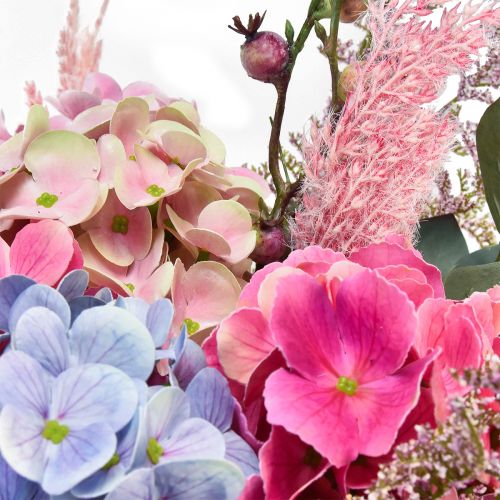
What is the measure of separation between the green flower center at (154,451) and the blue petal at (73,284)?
0.13 m

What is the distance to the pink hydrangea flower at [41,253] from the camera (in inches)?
20.7

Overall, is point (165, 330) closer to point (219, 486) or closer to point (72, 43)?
point (219, 486)

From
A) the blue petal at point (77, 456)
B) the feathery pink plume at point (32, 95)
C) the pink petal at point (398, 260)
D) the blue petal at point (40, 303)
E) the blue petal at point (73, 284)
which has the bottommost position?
the blue petal at point (77, 456)

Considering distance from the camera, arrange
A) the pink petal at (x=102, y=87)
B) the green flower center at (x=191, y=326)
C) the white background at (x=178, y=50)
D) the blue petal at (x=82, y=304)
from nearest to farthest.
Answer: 1. the blue petal at (x=82, y=304)
2. the green flower center at (x=191, y=326)
3. the pink petal at (x=102, y=87)
4. the white background at (x=178, y=50)

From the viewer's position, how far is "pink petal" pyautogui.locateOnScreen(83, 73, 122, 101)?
0.76 m

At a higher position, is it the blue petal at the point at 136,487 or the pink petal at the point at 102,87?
the pink petal at the point at 102,87

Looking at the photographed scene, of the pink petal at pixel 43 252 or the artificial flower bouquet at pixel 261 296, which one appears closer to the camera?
the artificial flower bouquet at pixel 261 296

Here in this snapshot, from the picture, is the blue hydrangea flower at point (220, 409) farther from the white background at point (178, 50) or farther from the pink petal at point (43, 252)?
the white background at point (178, 50)

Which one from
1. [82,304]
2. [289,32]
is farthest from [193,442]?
[289,32]

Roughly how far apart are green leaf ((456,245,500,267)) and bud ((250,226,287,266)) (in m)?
0.20

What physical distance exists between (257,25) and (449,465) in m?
0.42

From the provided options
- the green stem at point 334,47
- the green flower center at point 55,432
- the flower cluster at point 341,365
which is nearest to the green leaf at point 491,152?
the green stem at point 334,47

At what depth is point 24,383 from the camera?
1.31 ft

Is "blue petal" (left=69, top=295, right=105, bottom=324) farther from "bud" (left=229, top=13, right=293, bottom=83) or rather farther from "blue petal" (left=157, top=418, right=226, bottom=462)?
"bud" (left=229, top=13, right=293, bottom=83)
